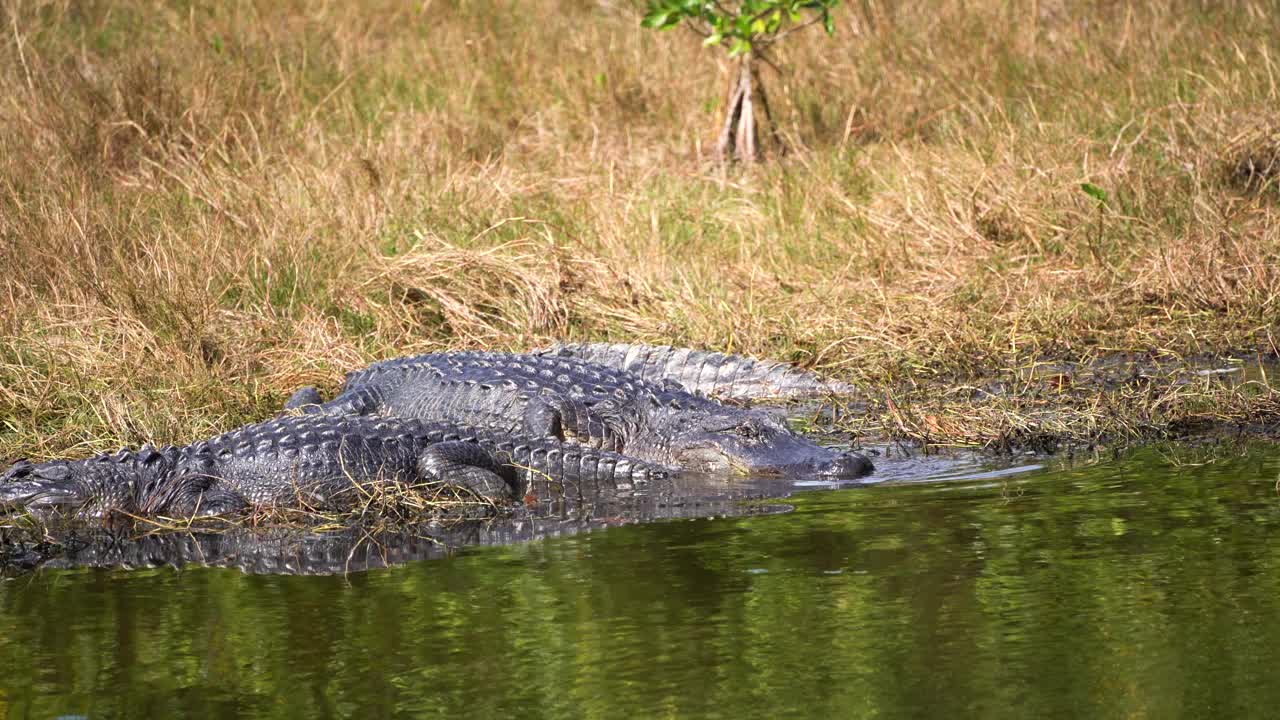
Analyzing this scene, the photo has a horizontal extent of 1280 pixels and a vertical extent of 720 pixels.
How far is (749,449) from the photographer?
5812 millimetres

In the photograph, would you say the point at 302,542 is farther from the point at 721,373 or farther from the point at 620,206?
the point at 620,206

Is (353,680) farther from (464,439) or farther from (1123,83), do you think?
(1123,83)

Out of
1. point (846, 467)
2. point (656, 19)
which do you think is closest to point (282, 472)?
point (846, 467)

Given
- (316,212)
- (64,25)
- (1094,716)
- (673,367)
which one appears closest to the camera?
(1094,716)

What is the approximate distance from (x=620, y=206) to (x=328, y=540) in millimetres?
4457

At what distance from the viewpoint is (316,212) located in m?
8.49

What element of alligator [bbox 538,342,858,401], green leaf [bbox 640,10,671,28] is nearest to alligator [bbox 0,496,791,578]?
alligator [bbox 538,342,858,401]

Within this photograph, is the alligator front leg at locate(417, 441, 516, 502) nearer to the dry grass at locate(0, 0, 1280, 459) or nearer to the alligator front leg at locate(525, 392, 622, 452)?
the alligator front leg at locate(525, 392, 622, 452)

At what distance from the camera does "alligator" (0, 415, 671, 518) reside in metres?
5.44

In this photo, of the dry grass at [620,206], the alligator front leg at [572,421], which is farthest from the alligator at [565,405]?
the dry grass at [620,206]

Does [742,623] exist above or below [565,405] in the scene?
below

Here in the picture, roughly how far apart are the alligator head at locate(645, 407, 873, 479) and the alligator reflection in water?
6.2 inches

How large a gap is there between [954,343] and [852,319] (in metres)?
0.59

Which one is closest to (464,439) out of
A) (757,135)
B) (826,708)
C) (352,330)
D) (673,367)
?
(673,367)
